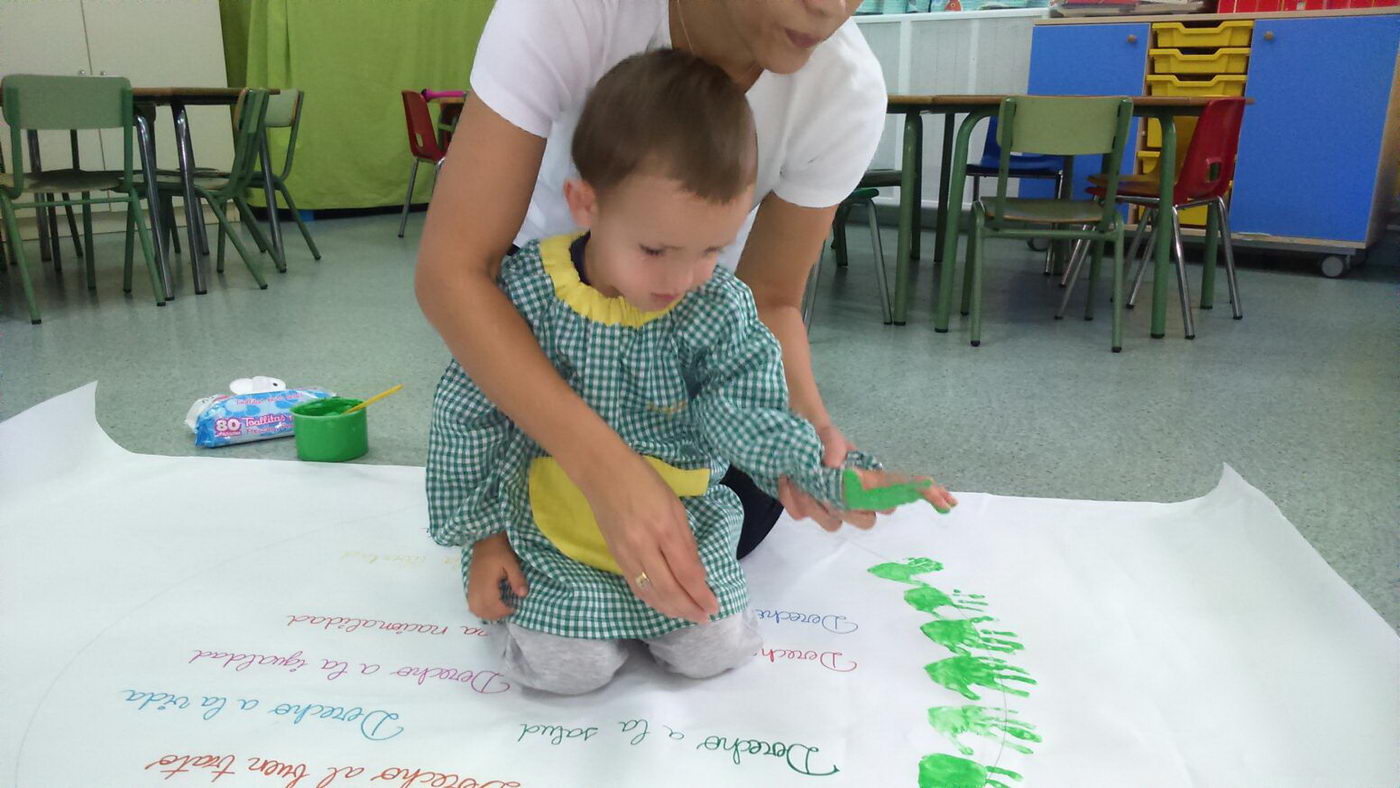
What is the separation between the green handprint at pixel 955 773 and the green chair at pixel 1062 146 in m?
2.04

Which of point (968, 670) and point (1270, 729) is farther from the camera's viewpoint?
point (968, 670)

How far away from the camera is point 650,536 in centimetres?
82

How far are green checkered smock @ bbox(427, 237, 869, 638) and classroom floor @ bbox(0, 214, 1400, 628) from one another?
21.6 inches

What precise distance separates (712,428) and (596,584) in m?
0.19

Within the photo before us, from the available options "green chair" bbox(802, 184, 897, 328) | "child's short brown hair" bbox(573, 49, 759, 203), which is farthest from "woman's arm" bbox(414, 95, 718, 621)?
"green chair" bbox(802, 184, 897, 328)

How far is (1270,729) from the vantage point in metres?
0.93

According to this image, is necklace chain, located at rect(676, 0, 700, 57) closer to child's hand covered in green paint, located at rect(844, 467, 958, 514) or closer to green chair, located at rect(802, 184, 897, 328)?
child's hand covered in green paint, located at rect(844, 467, 958, 514)

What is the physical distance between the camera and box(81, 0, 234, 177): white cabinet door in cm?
459

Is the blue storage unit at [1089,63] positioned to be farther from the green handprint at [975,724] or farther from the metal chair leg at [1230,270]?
the green handprint at [975,724]

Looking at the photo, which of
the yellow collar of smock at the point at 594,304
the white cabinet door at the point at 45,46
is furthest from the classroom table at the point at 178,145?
the yellow collar of smock at the point at 594,304

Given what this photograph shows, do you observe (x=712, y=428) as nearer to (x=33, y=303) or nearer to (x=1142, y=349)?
(x=1142, y=349)

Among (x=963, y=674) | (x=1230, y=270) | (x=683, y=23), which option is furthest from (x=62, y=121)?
(x=1230, y=270)

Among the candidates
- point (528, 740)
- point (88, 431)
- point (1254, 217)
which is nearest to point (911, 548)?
point (528, 740)

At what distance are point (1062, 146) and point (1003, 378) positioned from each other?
71 cm
